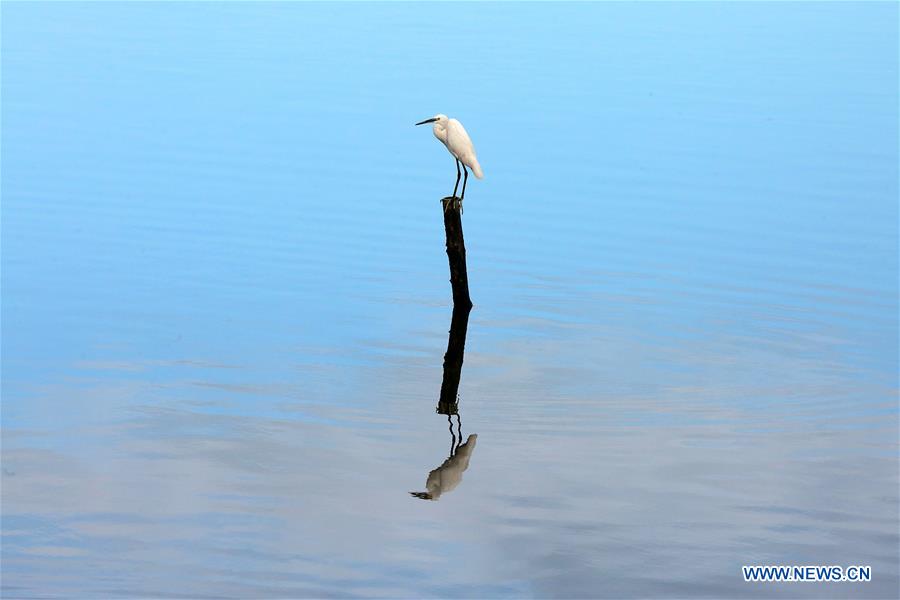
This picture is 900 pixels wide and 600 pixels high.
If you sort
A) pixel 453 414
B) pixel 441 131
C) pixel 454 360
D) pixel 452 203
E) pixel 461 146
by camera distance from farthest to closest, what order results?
1. pixel 441 131
2. pixel 461 146
3. pixel 452 203
4. pixel 454 360
5. pixel 453 414

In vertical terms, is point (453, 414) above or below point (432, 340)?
below

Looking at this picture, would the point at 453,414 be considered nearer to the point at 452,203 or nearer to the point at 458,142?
the point at 452,203

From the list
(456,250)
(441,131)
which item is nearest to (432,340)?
(456,250)

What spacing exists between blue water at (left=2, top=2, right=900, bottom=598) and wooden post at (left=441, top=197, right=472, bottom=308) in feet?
1.27

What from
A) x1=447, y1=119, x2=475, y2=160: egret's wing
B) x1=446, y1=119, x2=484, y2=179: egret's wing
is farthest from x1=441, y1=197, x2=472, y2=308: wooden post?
x1=447, y1=119, x2=475, y2=160: egret's wing

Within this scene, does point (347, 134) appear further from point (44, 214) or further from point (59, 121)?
point (44, 214)

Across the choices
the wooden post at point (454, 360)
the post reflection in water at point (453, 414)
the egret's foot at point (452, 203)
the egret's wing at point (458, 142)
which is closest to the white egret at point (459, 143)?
the egret's wing at point (458, 142)

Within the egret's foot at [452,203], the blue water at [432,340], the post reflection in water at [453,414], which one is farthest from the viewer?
the egret's foot at [452,203]

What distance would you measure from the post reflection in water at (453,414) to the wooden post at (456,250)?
0.18 metres

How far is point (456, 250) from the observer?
16.8 meters

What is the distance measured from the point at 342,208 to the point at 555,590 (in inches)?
549

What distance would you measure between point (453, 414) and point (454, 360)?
1.77m

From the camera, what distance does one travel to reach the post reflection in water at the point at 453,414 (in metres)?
12.3

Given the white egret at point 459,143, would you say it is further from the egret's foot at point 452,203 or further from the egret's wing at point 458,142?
the egret's foot at point 452,203
